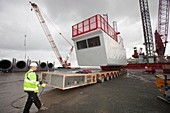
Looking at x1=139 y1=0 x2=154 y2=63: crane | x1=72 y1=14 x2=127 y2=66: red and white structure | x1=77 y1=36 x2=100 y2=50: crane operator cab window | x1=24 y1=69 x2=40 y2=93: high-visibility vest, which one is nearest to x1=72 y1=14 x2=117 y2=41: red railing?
x1=72 y1=14 x2=127 y2=66: red and white structure

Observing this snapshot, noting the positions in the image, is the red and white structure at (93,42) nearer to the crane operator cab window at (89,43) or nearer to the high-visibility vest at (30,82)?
the crane operator cab window at (89,43)

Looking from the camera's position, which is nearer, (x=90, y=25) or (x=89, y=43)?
(x=90, y=25)

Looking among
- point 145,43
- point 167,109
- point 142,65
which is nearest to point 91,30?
point 167,109

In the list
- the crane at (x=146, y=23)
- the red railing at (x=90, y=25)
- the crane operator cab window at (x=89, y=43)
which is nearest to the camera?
the red railing at (x=90, y=25)

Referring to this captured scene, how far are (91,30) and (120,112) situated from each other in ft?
21.3

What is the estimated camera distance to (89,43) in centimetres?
899

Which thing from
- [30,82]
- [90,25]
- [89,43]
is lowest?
[30,82]

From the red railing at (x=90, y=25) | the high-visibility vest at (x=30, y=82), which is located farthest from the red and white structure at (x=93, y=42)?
the high-visibility vest at (x=30, y=82)

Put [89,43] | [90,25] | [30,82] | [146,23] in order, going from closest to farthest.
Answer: [30,82] < [90,25] < [89,43] < [146,23]

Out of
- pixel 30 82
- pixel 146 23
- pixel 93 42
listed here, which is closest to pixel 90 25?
pixel 93 42

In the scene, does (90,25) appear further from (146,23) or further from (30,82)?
(146,23)

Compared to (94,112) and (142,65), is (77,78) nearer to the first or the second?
(94,112)

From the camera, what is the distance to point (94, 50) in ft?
28.5

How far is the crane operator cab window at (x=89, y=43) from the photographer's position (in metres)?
8.46
